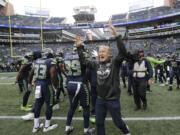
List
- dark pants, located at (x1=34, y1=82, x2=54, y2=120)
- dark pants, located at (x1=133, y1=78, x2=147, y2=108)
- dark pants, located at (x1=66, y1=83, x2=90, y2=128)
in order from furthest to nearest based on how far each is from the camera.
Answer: dark pants, located at (x1=133, y1=78, x2=147, y2=108) < dark pants, located at (x1=34, y1=82, x2=54, y2=120) < dark pants, located at (x1=66, y1=83, x2=90, y2=128)

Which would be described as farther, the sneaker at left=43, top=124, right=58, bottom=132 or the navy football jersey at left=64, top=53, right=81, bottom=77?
the sneaker at left=43, top=124, right=58, bottom=132

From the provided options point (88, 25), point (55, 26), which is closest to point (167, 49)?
point (88, 25)

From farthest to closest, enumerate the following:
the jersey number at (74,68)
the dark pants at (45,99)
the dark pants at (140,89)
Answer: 1. the dark pants at (140,89)
2. the dark pants at (45,99)
3. the jersey number at (74,68)

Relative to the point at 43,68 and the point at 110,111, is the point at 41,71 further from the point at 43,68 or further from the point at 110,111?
the point at 110,111

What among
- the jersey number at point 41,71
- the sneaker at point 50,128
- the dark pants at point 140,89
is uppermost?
the jersey number at point 41,71

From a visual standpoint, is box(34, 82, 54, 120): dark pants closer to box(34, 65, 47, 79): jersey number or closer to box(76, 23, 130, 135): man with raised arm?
box(34, 65, 47, 79): jersey number

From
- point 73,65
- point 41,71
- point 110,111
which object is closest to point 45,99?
point 41,71

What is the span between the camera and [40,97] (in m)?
6.09

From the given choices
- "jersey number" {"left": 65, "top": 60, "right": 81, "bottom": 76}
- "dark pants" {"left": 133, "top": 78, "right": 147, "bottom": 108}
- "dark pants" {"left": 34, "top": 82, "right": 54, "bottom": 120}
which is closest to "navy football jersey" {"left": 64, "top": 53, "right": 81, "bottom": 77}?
"jersey number" {"left": 65, "top": 60, "right": 81, "bottom": 76}

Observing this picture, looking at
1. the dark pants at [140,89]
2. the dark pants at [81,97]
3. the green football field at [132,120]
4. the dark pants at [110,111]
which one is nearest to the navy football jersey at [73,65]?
the dark pants at [81,97]

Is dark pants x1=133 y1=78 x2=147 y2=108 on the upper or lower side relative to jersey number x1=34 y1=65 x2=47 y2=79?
lower

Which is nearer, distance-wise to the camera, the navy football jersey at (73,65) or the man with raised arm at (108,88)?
the man with raised arm at (108,88)

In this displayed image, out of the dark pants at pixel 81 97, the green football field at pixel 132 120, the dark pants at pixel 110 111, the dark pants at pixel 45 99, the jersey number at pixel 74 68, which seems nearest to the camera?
the dark pants at pixel 110 111

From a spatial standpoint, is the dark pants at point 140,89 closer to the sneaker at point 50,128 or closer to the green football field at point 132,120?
the green football field at point 132,120
